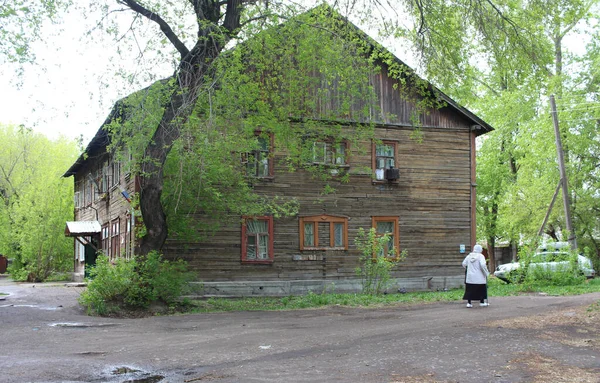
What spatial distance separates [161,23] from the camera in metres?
16.4

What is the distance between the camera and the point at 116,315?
17.1 m

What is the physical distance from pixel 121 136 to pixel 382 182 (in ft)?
38.6

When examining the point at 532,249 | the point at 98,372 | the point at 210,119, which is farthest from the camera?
the point at 532,249

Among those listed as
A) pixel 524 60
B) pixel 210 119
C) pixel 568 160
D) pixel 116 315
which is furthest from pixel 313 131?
pixel 568 160

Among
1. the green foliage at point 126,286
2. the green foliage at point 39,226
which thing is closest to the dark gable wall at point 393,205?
the green foliage at point 126,286

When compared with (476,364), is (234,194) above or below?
above

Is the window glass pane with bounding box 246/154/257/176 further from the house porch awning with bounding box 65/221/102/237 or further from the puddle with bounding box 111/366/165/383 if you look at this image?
the puddle with bounding box 111/366/165/383

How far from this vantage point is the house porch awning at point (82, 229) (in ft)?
97.8

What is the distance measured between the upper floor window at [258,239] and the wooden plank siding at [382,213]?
224 millimetres

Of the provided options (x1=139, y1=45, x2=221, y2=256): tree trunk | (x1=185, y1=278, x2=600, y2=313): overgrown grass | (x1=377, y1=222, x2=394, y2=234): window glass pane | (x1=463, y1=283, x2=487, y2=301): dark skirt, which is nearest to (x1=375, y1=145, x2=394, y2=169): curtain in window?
(x1=377, y1=222, x2=394, y2=234): window glass pane

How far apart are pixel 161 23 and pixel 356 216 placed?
37.3ft

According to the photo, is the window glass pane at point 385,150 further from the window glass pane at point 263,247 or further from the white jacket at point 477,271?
the white jacket at point 477,271

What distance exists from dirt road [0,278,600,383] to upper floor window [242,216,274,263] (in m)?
6.30

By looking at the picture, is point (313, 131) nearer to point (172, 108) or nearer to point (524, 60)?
point (172, 108)
